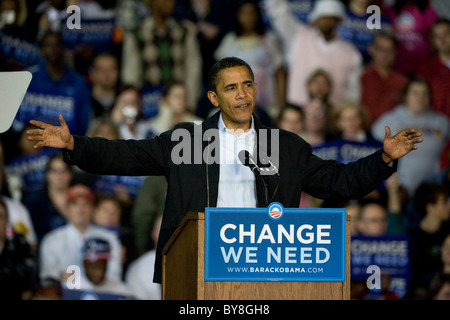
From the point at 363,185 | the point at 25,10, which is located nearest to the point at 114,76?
the point at 25,10

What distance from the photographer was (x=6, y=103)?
426cm

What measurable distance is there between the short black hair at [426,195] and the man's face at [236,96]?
4.20 m

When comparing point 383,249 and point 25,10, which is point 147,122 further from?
point 383,249

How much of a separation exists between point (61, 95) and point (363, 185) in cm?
440

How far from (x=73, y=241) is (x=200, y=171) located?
11.6 feet

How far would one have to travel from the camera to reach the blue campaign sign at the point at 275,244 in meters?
3.40

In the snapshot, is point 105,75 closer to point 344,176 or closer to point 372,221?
point 372,221

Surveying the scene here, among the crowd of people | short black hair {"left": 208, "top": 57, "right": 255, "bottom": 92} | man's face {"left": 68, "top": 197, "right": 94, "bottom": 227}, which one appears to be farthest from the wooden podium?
man's face {"left": 68, "top": 197, "right": 94, "bottom": 227}

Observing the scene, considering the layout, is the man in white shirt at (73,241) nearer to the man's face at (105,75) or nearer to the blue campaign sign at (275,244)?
the man's face at (105,75)

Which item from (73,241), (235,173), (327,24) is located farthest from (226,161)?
(327,24)

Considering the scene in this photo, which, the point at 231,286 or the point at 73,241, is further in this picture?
the point at 73,241

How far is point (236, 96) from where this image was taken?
418 centimetres

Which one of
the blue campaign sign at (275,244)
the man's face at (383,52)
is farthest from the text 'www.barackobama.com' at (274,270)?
the man's face at (383,52)
